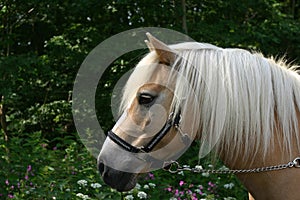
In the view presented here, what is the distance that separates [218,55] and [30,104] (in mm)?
6390

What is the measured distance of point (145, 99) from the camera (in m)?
1.96

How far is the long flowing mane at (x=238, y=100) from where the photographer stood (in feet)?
6.23

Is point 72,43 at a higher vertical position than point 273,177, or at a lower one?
lower

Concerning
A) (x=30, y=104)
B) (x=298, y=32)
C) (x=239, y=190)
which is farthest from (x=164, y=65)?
(x=30, y=104)

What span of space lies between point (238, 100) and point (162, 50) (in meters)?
0.39

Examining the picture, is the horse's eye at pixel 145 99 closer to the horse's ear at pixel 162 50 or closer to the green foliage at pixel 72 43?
the horse's ear at pixel 162 50

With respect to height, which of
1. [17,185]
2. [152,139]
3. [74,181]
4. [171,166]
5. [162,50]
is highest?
[162,50]

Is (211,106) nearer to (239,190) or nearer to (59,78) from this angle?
(239,190)

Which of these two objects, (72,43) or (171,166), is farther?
(72,43)

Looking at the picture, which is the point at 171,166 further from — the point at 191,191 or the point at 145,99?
the point at 191,191

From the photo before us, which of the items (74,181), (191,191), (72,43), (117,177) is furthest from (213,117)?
→ (72,43)

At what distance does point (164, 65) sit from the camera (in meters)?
2.00

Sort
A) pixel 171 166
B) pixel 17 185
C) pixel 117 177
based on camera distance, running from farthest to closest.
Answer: pixel 17 185 → pixel 171 166 → pixel 117 177

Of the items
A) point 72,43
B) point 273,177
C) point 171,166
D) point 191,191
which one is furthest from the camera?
point 72,43
